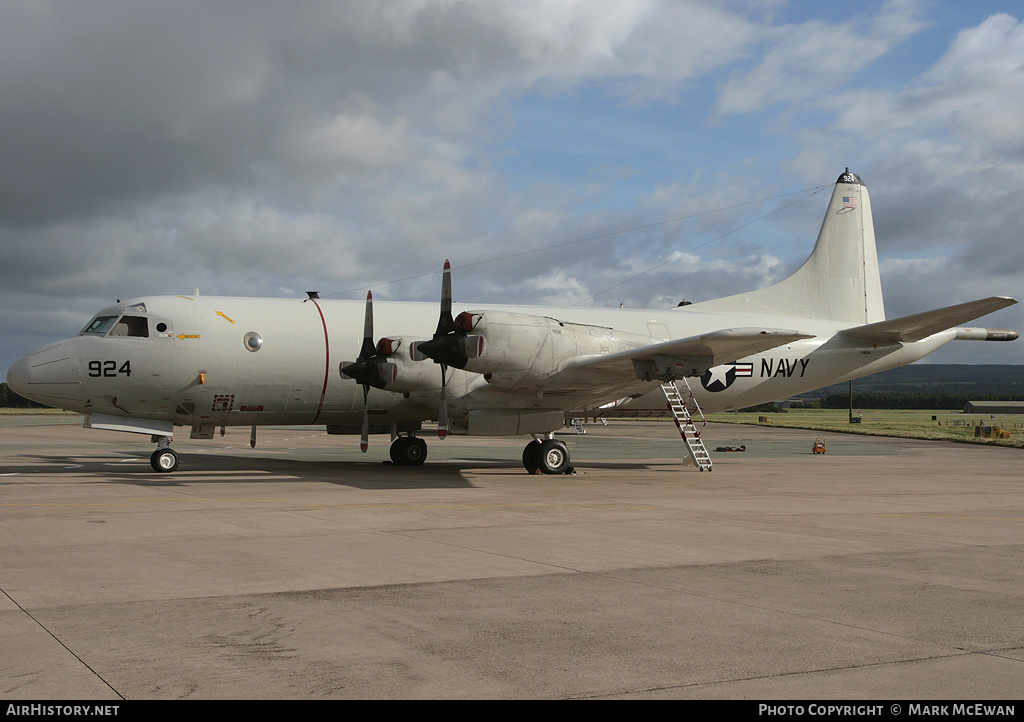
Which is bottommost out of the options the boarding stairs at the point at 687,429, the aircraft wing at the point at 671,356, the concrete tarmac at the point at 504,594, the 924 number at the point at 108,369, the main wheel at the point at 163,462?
the concrete tarmac at the point at 504,594

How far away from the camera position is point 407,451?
24.8 metres

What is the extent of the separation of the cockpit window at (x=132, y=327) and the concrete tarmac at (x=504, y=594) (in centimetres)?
476

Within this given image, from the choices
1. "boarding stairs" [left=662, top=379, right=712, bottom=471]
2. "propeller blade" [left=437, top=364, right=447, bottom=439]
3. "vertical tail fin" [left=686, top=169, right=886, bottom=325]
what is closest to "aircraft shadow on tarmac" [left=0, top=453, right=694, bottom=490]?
"propeller blade" [left=437, top=364, right=447, bottom=439]

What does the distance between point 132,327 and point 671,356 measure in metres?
12.6

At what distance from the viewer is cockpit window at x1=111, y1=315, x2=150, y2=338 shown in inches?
802

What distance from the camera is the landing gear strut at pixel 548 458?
22094mm

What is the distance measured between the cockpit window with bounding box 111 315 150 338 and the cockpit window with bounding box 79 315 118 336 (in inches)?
7.4

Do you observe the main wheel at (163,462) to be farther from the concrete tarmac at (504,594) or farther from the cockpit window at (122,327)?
the concrete tarmac at (504,594)

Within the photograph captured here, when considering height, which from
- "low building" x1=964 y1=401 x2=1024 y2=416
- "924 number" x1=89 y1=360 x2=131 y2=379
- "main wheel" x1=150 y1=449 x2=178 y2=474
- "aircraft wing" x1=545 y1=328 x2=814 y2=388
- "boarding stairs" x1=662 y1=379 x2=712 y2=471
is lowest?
"main wheel" x1=150 y1=449 x2=178 y2=474

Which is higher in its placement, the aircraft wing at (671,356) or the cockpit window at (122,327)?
the cockpit window at (122,327)

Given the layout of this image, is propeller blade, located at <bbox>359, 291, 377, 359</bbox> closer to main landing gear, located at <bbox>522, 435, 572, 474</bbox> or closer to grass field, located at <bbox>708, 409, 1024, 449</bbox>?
main landing gear, located at <bbox>522, 435, 572, 474</bbox>

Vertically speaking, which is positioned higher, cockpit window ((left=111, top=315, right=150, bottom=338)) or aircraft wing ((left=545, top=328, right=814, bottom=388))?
cockpit window ((left=111, top=315, right=150, bottom=338))

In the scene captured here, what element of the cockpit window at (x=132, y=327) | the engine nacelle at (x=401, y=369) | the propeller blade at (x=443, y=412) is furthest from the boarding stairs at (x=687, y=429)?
the cockpit window at (x=132, y=327)
